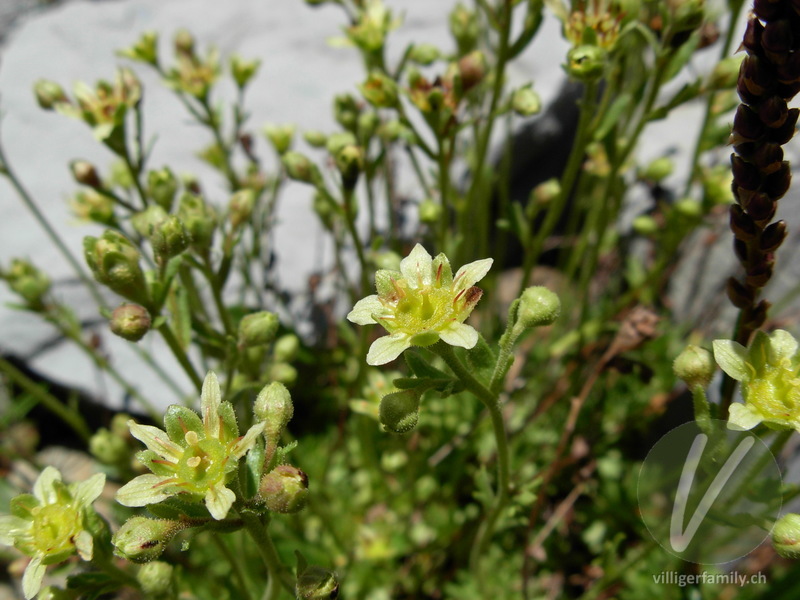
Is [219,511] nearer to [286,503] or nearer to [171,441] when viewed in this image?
[286,503]

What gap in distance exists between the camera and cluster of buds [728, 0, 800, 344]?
1347 mm

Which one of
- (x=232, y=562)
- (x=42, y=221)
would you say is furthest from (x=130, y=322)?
(x=42, y=221)

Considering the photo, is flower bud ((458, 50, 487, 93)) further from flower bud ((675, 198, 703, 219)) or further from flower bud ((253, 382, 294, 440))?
flower bud ((253, 382, 294, 440))

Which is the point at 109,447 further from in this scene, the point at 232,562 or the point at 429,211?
the point at 429,211

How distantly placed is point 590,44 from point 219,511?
76.4 inches

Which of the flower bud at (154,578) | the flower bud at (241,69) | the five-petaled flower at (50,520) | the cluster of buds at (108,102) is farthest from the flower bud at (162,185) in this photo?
the flower bud at (154,578)

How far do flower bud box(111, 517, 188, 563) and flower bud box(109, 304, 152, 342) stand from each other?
57 centimetres

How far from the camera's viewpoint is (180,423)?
1.69m

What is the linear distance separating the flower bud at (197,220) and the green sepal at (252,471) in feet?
2.93

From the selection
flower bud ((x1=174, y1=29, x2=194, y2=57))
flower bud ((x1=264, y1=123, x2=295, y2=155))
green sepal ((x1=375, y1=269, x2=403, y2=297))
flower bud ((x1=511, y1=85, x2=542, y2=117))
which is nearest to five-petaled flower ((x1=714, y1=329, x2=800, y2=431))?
green sepal ((x1=375, y1=269, x2=403, y2=297))

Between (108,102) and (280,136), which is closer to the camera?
(108,102)

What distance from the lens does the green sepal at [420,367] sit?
1.69 meters

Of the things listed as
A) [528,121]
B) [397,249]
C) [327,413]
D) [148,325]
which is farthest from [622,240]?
[148,325]

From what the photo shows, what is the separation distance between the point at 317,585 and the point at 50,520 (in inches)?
31.9
